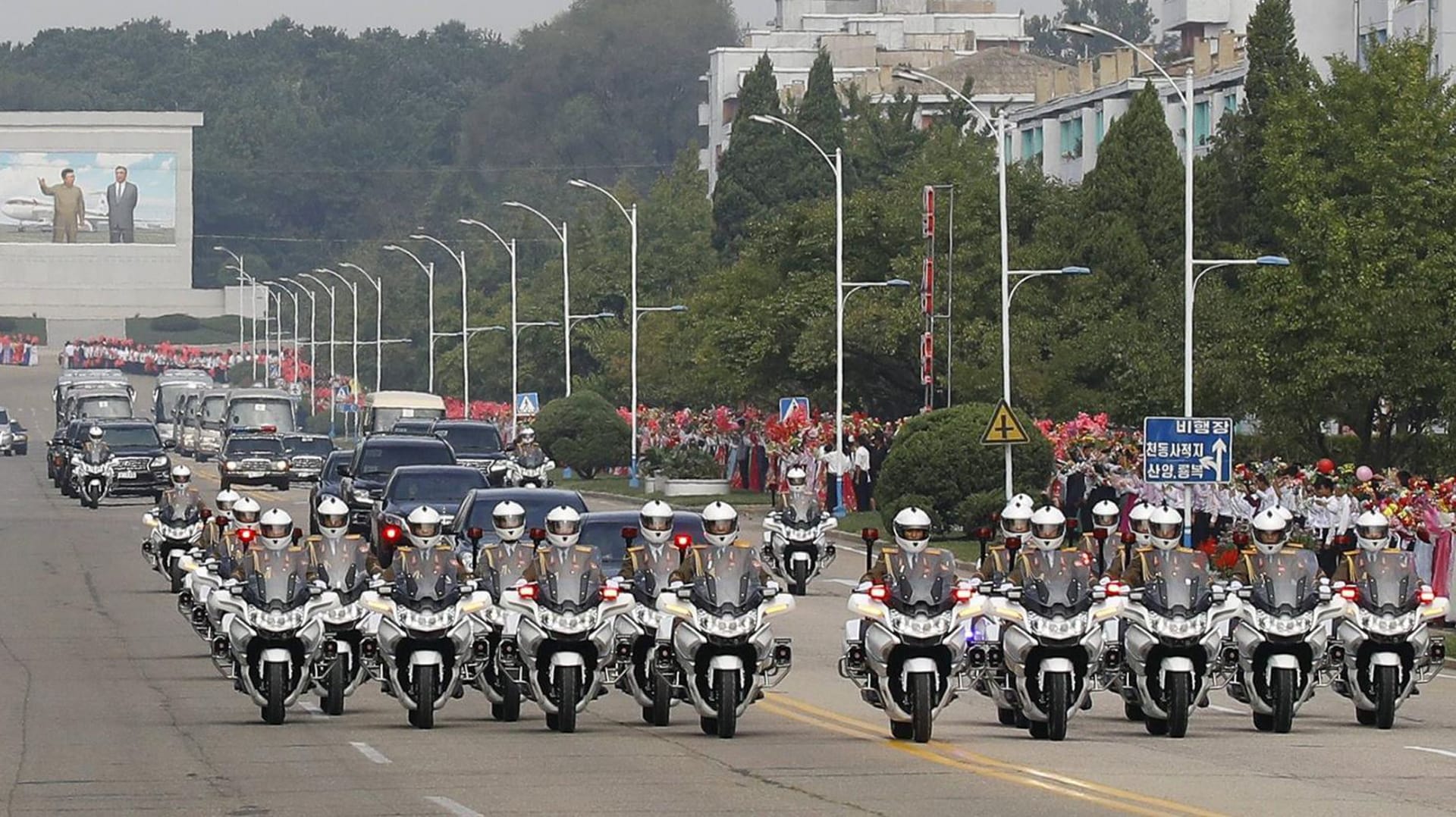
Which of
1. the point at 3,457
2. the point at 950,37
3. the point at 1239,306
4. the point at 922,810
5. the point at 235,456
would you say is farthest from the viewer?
the point at 950,37

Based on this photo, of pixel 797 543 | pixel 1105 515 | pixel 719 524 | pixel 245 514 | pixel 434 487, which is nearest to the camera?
pixel 719 524

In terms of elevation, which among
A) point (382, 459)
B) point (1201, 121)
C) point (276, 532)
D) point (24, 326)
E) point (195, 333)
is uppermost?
point (1201, 121)

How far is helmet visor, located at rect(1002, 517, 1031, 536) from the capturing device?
20328 millimetres

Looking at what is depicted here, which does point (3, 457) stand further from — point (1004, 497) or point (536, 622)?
point (536, 622)

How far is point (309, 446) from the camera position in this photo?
219 feet

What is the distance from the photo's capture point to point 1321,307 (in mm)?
45250

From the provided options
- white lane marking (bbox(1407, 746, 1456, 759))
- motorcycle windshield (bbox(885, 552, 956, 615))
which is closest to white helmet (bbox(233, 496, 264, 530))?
motorcycle windshield (bbox(885, 552, 956, 615))

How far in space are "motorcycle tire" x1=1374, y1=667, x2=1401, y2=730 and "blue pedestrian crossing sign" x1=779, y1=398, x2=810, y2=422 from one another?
38004 millimetres

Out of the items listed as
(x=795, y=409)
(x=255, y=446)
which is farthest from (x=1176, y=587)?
(x=255, y=446)

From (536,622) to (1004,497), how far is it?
86.5 feet

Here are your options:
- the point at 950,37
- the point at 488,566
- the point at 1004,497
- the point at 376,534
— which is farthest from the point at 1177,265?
the point at 950,37

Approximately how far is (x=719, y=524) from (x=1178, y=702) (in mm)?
3386

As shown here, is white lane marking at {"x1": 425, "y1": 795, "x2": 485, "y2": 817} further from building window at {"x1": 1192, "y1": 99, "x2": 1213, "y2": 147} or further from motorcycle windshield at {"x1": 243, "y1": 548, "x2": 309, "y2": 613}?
building window at {"x1": 1192, "y1": 99, "x2": 1213, "y2": 147}

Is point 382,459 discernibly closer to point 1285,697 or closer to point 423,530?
point 423,530
